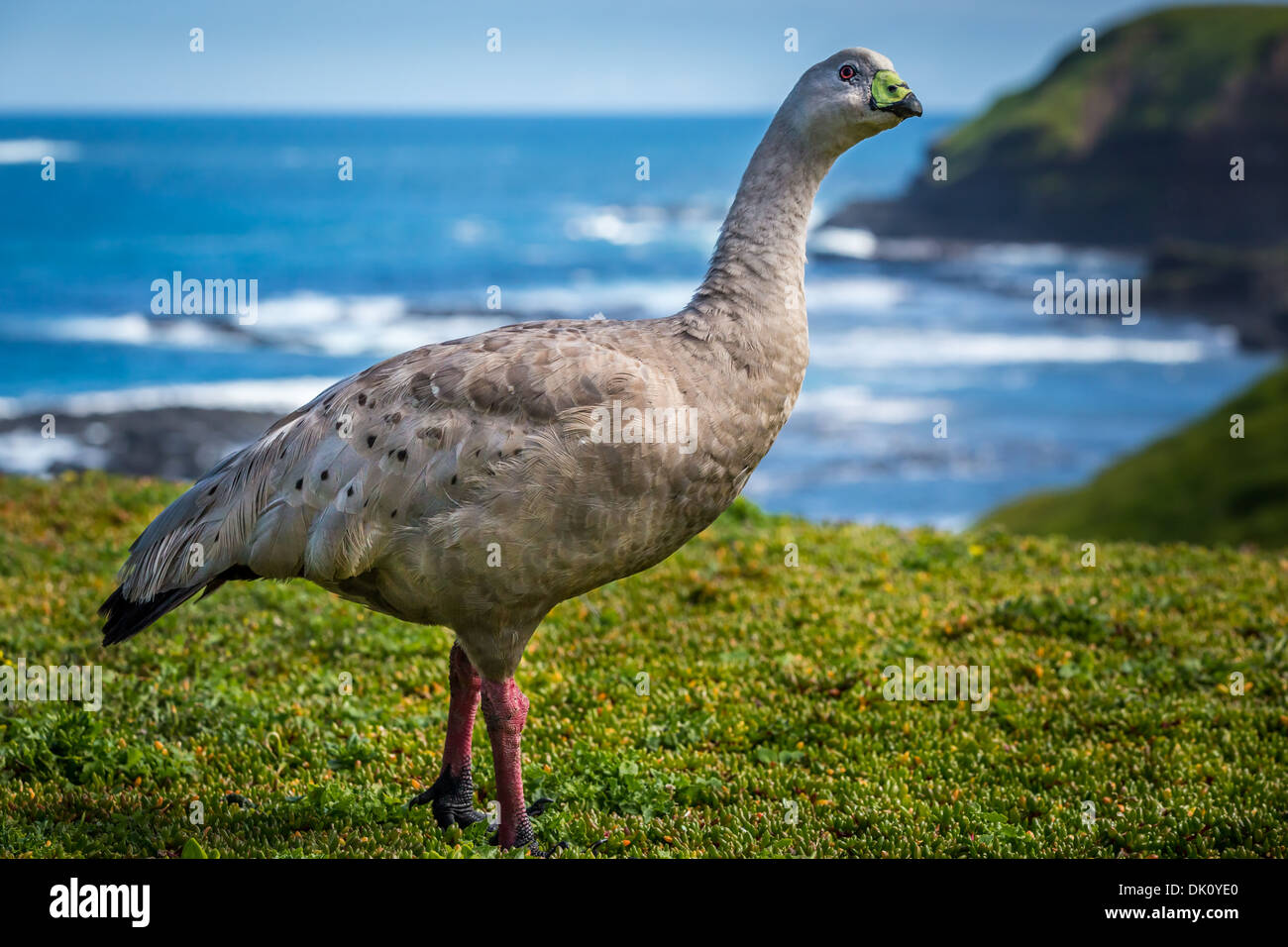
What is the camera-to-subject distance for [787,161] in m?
7.33

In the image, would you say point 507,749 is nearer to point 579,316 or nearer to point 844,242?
point 579,316

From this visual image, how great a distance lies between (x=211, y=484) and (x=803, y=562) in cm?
694

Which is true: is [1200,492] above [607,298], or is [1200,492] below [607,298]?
below

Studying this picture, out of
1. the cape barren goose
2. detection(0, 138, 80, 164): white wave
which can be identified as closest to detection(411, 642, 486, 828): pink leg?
the cape barren goose

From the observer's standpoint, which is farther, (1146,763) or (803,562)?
(803,562)

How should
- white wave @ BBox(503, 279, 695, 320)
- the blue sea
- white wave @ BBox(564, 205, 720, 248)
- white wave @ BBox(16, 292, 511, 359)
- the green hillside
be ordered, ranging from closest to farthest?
the blue sea
white wave @ BBox(16, 292, 511, 359)
white wave @ BBox(503, 279, 695, 320)
the green hillside
white wave @ BBox(564, 205, 720, 248)

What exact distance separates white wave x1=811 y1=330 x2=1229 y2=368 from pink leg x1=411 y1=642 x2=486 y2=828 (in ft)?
175

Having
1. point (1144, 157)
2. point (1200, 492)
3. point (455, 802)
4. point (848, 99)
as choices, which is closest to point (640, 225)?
point (1144, 157)

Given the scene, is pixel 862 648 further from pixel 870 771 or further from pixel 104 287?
pixel 104 287

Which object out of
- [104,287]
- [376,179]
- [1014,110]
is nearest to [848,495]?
[104,287]

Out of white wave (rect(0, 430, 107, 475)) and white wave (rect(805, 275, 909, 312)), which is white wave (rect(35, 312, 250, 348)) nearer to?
white wave (rect(0, 430, 107, 475))

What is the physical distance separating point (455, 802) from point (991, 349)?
2423 inches

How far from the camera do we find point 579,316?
68.2 meters

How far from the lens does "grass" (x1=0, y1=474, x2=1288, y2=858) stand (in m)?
7.61
